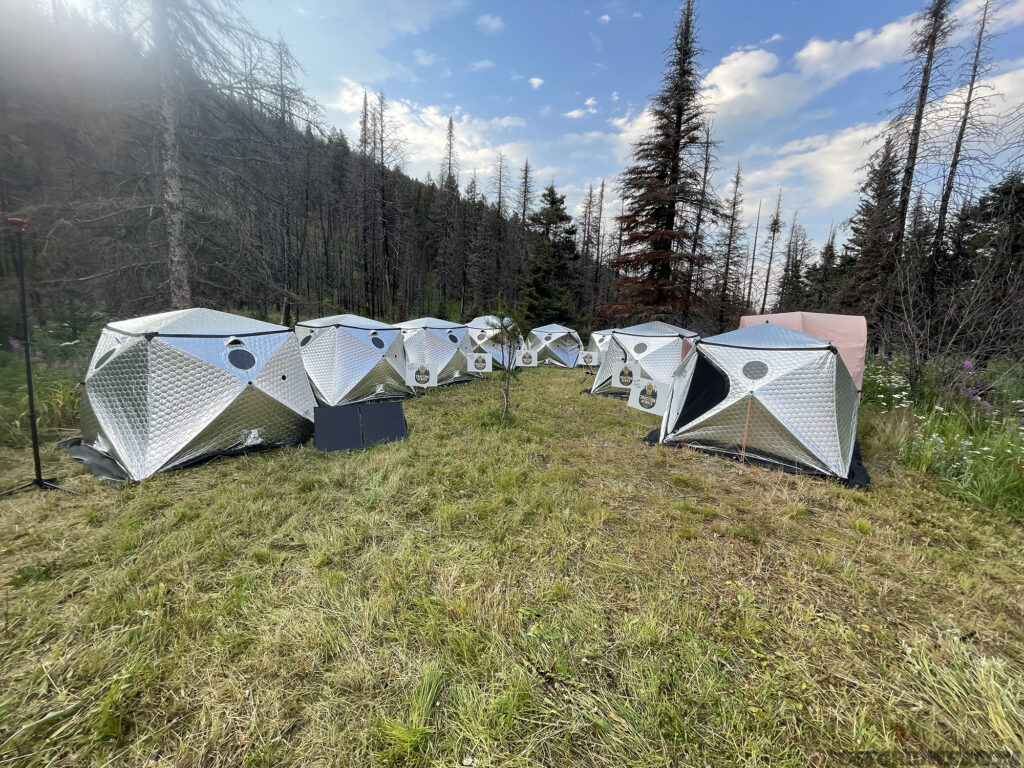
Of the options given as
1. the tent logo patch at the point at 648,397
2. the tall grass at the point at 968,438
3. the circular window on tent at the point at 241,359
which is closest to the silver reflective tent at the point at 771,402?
the tall grass at the point at 968,438

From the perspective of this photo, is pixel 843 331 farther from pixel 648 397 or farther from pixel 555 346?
pixel 555 346

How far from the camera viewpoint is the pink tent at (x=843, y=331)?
276 inches

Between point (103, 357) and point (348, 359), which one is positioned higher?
point (103, 357)

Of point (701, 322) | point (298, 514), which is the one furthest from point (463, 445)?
Result: point (701, 322)

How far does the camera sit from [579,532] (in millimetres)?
Answer: 3115

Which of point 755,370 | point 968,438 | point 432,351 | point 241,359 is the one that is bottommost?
point 968,438

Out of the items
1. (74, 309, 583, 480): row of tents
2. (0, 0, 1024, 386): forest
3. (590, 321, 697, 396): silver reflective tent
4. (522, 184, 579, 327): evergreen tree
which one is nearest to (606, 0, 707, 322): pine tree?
(0, 0, 1024, 386): forest

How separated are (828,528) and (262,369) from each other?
6742 mm

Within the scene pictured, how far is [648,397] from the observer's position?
772 cm

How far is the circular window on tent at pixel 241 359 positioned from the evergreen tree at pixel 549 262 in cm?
1657

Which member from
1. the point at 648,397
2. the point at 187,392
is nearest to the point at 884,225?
the point at 648,397

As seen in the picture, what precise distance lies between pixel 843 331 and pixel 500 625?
9.06 metres

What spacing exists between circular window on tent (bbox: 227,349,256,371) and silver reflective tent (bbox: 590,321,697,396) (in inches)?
309

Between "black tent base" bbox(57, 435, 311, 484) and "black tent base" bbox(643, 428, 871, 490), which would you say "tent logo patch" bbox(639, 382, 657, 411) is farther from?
"black tent base" bbox(57, 435, 311, 484)
